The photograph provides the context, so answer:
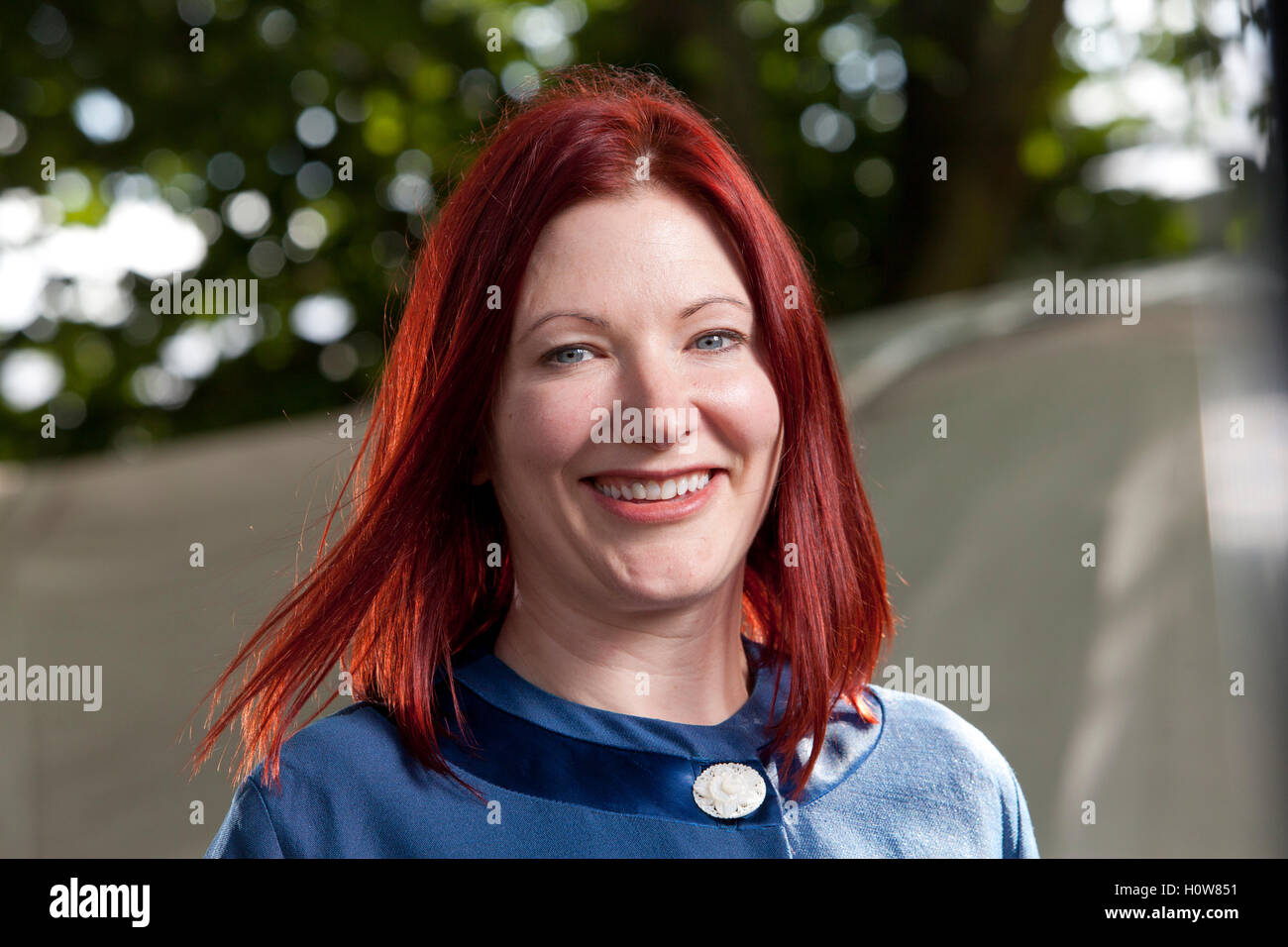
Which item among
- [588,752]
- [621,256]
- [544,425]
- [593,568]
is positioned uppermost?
[621,256]

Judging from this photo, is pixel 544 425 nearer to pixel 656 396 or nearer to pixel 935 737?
pixel 656 396

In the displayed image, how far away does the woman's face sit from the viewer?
0.98m

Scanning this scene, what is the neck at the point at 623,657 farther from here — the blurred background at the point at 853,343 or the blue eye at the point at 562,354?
the blurred background at the point at 853,343

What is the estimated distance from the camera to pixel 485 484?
1.15m

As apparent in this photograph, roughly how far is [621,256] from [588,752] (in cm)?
42

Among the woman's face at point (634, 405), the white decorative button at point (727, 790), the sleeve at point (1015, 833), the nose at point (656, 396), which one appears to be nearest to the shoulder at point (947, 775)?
the sleeve at point (1015, 833)

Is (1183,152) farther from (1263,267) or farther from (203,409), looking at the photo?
(203,409)

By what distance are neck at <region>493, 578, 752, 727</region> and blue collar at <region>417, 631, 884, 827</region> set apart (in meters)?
0.02

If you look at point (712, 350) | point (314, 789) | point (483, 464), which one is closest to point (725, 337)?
point (712, 350)

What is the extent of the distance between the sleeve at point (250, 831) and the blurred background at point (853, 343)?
55 centimetres

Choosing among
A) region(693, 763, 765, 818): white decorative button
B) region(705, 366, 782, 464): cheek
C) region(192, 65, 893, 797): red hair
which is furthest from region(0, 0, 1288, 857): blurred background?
region(693, 763, 765, 818): white decorative button

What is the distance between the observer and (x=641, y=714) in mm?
1082
